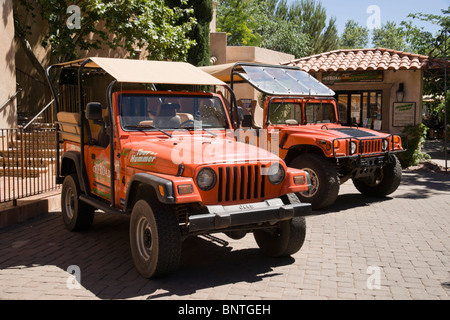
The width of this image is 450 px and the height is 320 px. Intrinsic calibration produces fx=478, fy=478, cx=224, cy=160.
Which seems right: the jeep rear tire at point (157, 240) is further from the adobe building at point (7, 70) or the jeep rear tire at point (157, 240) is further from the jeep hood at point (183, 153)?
the adobe building at point (7, 70)

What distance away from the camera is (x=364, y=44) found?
62281mm

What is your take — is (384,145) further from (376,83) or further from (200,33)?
(200,33)

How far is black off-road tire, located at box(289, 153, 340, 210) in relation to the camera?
8.16 m

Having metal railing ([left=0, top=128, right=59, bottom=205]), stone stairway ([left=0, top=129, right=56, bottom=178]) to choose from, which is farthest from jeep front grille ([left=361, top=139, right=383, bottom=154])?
stone stairway ([left=0, top=129, right=56, bottom=178])

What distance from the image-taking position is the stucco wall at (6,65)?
38.5 feet

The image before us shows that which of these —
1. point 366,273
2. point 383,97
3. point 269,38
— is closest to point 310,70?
point 383,97

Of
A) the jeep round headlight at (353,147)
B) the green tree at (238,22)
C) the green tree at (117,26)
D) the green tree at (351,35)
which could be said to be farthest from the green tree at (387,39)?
the jeep round headlight at (353,147)

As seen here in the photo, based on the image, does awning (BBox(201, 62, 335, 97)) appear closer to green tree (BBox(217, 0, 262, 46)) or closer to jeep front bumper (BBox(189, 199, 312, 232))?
jeep front bumper (BBox(189, 199, 312, 232))

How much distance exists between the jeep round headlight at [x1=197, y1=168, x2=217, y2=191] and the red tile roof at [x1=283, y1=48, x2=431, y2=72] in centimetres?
1133

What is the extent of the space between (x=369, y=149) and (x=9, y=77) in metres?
8.96

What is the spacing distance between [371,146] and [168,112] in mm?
4360

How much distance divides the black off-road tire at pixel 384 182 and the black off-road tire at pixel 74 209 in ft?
18.3

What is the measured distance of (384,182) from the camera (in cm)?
950
